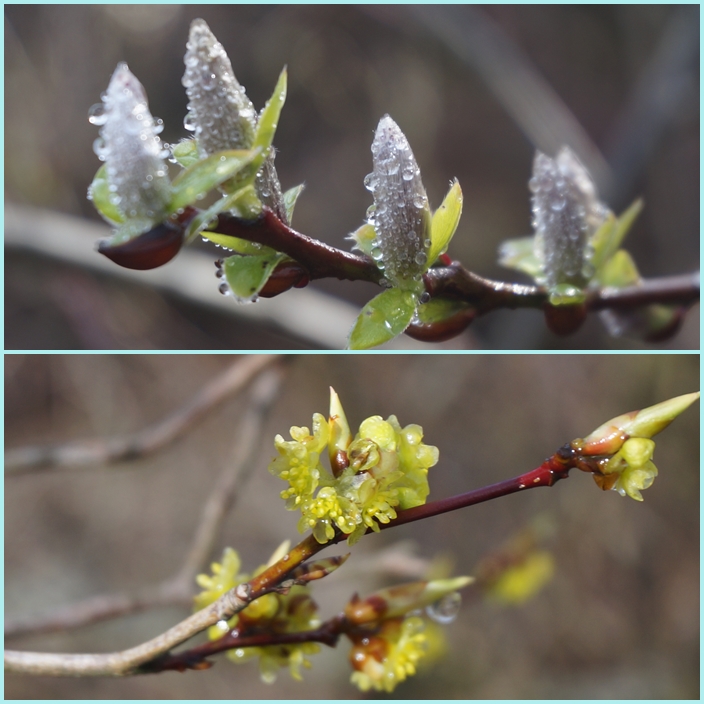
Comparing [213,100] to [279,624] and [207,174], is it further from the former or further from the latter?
[279,624]

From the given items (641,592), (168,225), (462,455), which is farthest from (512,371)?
(168,225)

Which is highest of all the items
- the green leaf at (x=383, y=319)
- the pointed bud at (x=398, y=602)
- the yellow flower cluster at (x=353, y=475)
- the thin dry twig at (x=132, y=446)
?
the thin dry twig at (x=132, y=446)

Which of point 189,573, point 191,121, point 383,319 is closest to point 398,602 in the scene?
point 383,319

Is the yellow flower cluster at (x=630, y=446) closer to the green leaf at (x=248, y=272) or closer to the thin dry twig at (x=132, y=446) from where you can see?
the green leaf at (x=248, y=272)

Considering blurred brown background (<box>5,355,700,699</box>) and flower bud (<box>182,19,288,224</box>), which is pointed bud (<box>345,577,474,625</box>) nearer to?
flower bud (<box>182,19,288,224</box>)

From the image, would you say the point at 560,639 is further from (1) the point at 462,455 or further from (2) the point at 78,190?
(2) the point at 78,190

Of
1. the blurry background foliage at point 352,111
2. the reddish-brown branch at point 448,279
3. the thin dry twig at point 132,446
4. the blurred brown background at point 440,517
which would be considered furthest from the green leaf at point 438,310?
the blurred brown background at point 440,517
